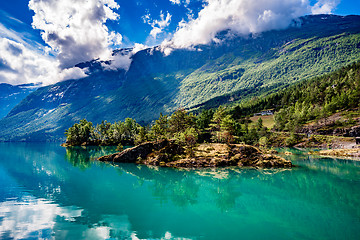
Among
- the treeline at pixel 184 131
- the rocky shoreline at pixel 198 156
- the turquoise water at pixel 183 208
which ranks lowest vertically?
the turquoise water at pixel 183 208

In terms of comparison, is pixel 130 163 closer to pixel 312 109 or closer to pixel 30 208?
pixel 30 208

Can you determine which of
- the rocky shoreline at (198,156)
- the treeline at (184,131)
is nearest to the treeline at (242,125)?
the treeline at (184,131)

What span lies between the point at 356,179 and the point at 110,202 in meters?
54.7

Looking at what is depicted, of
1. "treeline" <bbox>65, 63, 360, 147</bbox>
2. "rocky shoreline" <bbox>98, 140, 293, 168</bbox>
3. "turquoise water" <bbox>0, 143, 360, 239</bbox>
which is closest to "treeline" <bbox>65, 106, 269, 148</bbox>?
"treeline" <bbox>65, 63, 360, 147</bbox>

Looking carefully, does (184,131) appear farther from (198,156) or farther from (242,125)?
(242,125)

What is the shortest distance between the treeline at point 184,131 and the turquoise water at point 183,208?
2944 centimetres

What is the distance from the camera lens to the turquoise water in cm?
2108

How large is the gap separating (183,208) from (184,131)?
6387 cm

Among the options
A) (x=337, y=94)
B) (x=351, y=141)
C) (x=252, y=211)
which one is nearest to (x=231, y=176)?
(x=252, y=211)

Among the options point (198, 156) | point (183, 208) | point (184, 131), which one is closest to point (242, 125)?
point (184, 131)

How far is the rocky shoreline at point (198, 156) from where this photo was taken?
65.7 metres

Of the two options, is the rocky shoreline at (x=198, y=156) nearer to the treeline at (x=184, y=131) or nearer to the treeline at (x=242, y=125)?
the treeline at (x=184, y=131)

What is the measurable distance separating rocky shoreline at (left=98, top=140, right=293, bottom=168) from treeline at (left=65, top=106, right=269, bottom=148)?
13.4 ft

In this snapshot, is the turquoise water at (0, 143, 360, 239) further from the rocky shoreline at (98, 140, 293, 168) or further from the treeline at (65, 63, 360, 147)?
the treeline at (65, 63, 360, 147)
